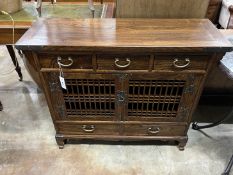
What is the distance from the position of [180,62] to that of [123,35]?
1.06 feet

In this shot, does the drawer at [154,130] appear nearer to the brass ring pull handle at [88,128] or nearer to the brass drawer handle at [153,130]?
the brass drawer handle at [153,130]

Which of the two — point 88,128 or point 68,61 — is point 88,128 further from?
point 68,61

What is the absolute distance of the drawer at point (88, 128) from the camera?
1420 mm

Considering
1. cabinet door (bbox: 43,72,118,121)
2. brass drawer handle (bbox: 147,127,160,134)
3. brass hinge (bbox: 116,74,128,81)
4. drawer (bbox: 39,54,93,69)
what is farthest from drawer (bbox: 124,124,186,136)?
drawer (bbox: 39,54,93,69)

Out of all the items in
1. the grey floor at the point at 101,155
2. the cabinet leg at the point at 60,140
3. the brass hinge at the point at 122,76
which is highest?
the brass hinge at the point at 122,76

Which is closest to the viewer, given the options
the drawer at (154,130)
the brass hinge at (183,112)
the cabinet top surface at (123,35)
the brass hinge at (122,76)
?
the cabinet top surface at (123,35)

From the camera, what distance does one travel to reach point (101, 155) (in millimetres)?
1506

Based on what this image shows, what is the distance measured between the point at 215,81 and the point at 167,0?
0.77 meters

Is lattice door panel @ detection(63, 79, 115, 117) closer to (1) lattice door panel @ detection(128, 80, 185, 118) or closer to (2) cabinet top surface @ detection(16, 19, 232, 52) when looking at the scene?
(1) lattice door panel @ detection(128, 80, 185, 118)

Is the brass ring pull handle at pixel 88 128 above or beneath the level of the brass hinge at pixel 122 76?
beneath

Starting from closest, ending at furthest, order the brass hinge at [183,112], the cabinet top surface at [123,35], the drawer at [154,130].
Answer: the cabinet top surface at [123,35] < the brass hinge at [183,112] < the drawer at [154,130]

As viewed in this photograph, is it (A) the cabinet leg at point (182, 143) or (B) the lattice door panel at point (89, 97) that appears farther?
(A) the cabinet leg at point (182, 143)

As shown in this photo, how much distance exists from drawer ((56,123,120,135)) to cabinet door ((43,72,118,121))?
0.18 feet

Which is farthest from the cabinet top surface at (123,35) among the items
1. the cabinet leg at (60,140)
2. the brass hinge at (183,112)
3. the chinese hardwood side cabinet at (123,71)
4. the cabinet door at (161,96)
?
the cabinet leg at (60,140)
